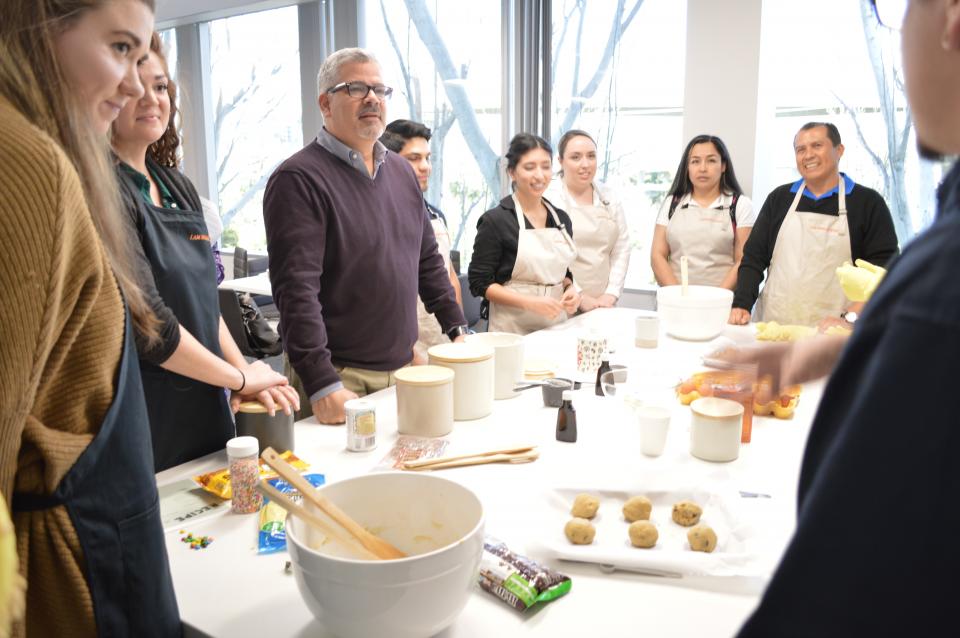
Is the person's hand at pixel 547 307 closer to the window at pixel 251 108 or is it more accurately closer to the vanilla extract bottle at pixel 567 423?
the vanilla extract bottle at pixel 567 423

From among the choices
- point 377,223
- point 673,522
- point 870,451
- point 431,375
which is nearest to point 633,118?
point 377,223

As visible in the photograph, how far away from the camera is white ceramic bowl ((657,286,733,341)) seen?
8.60 feet

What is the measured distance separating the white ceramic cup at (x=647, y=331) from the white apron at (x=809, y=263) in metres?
1.19

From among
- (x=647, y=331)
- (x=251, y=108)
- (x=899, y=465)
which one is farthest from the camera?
(x=251, y=108)

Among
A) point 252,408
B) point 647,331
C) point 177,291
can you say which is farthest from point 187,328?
point 647,331

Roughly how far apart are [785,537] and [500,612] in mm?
497

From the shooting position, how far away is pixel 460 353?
181cm

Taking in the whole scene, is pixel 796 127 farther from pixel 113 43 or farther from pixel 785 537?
pixel 113 43

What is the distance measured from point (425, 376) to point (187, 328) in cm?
55

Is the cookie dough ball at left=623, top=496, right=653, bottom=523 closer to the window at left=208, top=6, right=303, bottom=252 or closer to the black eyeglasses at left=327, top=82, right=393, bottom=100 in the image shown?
the black eyeglasses at left=327, top=82, right=393, bottom=100

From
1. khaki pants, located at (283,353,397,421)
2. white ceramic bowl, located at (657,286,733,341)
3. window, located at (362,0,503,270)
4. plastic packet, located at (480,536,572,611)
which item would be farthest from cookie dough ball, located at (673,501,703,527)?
window, located at (362,0,503,270)

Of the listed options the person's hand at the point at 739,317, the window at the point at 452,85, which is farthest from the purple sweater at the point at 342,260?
the window at the point at 452,85

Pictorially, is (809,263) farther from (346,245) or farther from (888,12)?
(888,12)

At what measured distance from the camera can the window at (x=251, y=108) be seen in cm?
634
